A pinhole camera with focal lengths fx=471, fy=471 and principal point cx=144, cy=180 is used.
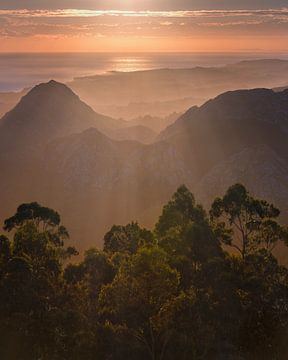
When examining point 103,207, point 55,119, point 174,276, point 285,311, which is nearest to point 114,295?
point 174,276

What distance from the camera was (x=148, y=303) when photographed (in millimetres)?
26922

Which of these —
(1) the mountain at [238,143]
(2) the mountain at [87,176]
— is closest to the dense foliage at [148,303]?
(2) the mountain at [87,176]

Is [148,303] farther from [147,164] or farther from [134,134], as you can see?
[134,134]

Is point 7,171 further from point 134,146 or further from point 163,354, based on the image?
point 163,354

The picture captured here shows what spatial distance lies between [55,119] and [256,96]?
61086mm

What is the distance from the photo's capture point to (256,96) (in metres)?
128

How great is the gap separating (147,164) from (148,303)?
8401cm

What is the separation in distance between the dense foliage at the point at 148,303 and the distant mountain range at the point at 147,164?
4659 cm

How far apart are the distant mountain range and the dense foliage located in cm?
4659

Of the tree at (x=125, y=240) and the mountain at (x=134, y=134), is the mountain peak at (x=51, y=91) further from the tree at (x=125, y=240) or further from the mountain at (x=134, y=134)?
the tree at (x=125, y=240)

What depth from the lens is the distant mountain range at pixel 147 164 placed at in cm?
9656

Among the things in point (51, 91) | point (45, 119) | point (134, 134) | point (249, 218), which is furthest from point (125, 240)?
point (51, 91)

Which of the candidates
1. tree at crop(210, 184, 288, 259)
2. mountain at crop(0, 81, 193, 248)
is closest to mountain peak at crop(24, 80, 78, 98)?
mountain at crop(0, 81, 193, 248)

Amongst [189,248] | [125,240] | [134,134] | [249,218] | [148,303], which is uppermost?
[134,134]
